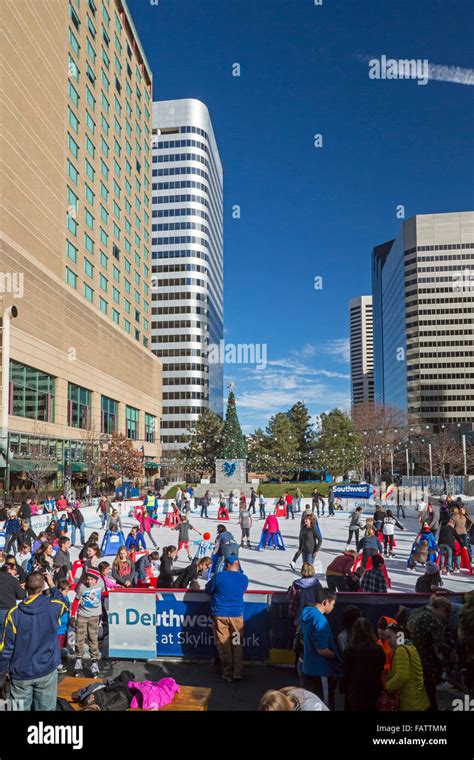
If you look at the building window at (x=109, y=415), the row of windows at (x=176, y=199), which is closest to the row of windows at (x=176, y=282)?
the row of windows at (x=176, y=199)

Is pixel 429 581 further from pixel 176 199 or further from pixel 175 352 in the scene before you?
pixel 176 199

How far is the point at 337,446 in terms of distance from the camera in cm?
7281

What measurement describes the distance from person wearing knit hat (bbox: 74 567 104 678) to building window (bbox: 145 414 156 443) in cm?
7292

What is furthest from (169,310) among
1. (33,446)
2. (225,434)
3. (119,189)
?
(33,446)

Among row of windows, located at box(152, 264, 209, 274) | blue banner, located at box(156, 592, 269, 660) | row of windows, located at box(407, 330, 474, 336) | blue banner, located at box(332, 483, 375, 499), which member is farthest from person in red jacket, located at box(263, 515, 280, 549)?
row of windows, located at box(407, 330, 474, 336)

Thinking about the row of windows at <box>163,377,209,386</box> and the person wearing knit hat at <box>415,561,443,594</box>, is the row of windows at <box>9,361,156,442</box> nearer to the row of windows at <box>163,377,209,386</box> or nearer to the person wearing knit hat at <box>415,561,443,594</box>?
the person wearing knit hat at <box>415,561,443,594</box>

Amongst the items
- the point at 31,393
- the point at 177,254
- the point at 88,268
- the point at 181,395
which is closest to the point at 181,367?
the point at 181,395

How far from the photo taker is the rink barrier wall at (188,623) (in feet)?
27.2

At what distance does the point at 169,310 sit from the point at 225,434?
182ft

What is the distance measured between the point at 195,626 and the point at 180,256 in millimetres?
103040

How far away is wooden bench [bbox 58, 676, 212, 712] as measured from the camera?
5.93 m

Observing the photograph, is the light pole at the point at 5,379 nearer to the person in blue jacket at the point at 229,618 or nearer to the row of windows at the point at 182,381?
the person in blue jacket at the point at 229,618
